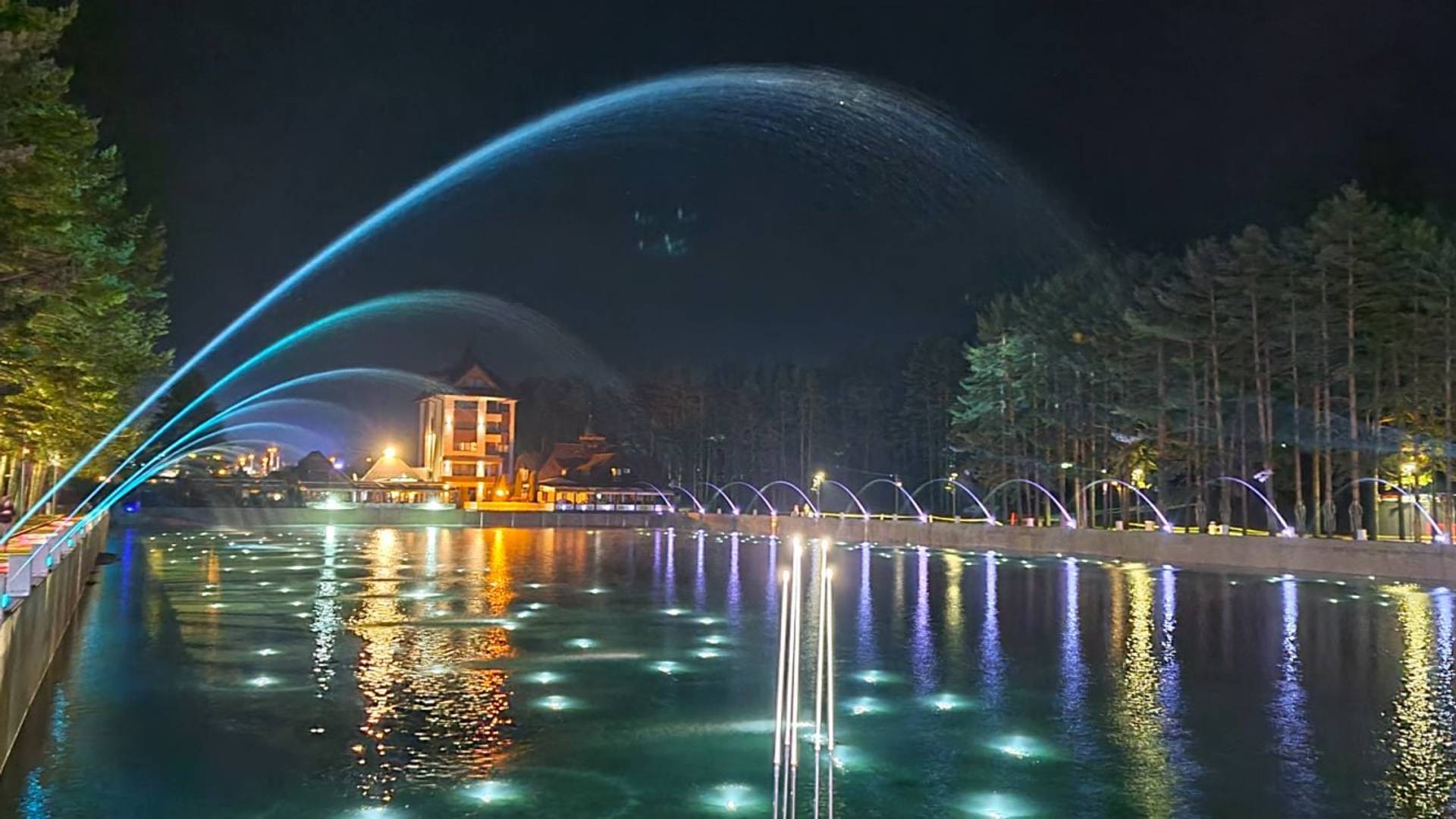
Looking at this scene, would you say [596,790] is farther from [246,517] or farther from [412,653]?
[246,517]

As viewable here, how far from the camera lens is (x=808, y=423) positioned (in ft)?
336

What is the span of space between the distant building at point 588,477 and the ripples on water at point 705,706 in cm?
8271

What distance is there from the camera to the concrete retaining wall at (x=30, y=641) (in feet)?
31.6

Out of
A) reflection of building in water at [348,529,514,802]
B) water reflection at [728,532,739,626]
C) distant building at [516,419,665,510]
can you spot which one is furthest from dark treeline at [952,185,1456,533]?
distant building at [516,419,665,510]

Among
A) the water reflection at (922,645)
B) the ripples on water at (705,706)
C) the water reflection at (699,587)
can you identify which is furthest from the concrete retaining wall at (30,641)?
the water reflection at (699,587)

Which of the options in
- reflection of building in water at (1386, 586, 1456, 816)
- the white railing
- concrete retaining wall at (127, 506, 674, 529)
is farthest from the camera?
concrete retaining wall at (127, 506, 674, 529)

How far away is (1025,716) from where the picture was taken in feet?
40.9

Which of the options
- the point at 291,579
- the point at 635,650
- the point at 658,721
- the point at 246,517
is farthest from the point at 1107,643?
the point at 246,517

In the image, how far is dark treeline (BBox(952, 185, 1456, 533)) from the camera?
144 ft

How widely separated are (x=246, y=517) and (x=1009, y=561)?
186 feet

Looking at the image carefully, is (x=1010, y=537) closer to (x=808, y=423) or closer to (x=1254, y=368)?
(x=1254, y=368)

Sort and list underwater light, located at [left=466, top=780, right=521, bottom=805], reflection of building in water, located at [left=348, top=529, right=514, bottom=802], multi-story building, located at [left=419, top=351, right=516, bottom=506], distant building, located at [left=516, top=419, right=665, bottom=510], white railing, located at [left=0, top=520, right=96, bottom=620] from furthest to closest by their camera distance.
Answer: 1. multi-story building, located at [left=419, top=351, right=516, bottom=506]
2. distant building, located at [left=516, top=419, right=665, bottom=510]
3. white railing, located at [left=0, top=520, right=96, bottom=620]
4. reflection of building in water, located at [left=348, top=529, right=514, bottom=802]
5. underwater light, located at [left=466, top=780, right=521, bottom=805]

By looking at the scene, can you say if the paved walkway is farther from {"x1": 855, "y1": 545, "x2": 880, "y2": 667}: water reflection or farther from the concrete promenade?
the concrete promenade

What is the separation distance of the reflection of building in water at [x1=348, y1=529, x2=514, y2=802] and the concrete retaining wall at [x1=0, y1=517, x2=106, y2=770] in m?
3.04
